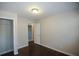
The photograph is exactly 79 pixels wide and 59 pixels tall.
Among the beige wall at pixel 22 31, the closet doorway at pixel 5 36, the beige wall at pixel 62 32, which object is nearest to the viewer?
the beige wall at pixel 62 32

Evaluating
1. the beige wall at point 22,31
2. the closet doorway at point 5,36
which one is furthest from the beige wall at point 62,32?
the closet doorway at point 5,36

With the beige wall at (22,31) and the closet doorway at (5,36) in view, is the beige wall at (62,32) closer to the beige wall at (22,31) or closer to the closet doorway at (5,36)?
the beige wall at (22,31)

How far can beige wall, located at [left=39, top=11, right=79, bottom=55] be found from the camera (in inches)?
124

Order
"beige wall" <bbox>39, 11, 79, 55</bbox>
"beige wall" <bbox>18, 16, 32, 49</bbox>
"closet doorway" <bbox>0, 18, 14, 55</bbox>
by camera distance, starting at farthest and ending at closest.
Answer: "beige wall" <bbox>18, 16, 32, 49</bbox>
"closet doorway" <bbox>0, 18, 14, 55</bbox>
"beige wall" <bbox>39, 11, 79, 55</bbox>

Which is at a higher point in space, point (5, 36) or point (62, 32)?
point (62, 32)

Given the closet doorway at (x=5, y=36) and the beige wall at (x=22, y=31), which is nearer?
the closet doorway at (x=5, y=36)

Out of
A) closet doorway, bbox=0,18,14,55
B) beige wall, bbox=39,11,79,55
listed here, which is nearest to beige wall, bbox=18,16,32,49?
closet doorway, bbox=0,18,14,55

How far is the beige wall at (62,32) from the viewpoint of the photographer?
3155 mm

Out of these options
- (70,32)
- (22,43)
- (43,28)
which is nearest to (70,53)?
(70,32)

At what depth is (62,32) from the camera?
365 centimetres

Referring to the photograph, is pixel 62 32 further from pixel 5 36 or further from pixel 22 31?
pixel 5 36

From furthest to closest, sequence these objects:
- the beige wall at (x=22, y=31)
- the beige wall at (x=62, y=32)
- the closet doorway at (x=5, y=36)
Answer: the beige wall at (x=22, y=31)
the closet doorway at (x=5, y=36)
the beige wall at (x=62, y=32)

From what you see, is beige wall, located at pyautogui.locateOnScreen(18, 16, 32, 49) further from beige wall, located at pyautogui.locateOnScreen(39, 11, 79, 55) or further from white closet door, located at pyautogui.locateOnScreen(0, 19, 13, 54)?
beige wall, located at pyautogui.locateOnScreen(39, 11, 79, 55)

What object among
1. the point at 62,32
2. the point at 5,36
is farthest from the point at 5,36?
the point at 62,32
